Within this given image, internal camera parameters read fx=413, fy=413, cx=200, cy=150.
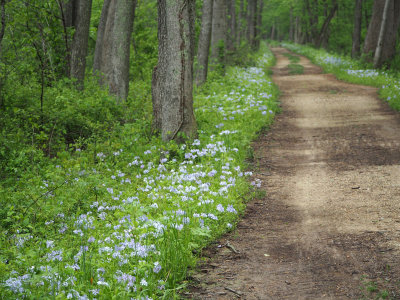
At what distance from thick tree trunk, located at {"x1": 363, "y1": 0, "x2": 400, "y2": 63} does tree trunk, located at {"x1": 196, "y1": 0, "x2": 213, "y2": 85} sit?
8.29 metres

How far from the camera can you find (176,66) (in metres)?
7.97

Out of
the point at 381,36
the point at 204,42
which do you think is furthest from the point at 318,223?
the point at 381,36

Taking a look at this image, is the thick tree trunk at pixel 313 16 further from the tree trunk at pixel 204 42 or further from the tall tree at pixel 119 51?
the tall tree at pixel 119 51

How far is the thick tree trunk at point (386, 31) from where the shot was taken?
18484 mm

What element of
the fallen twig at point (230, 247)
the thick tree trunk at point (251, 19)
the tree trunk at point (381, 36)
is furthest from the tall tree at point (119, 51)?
the thick tree trunk at point (251, 19)

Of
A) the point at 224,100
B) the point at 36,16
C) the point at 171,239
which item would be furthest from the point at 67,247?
the point at 36,16

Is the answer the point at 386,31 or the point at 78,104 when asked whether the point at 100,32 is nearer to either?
the point at 78,104

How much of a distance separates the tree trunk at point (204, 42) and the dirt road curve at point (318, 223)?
562 centimetres

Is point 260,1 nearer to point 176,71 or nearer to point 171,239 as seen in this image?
point 176,71

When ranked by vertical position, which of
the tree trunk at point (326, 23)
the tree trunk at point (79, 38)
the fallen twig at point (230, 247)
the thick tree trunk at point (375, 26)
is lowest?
the fallen twig at point (230, 247)

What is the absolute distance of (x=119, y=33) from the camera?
1189 centimetres

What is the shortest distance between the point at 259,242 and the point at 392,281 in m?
1.60

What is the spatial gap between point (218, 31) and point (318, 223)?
44.3 ft

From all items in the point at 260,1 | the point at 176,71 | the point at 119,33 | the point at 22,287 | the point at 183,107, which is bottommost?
the point at 22,287
